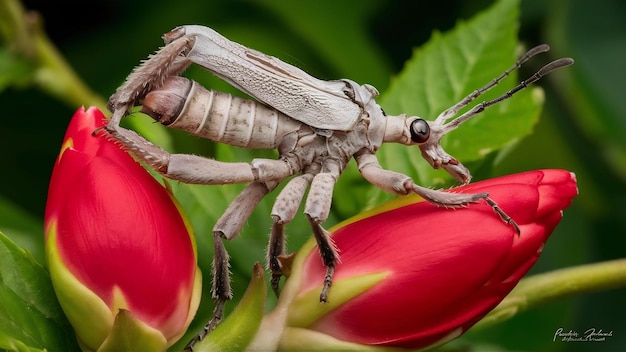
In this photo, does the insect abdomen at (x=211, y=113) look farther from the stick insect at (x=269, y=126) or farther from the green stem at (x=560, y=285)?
the green stem at (x=560, y=285)

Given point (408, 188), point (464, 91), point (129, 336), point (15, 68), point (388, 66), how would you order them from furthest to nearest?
point (388, 66)
point (15, 68)
point (464, 91)
point (408, 188)
point (129, 336)

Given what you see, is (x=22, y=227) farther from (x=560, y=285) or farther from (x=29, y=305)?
(x=560, y=285)

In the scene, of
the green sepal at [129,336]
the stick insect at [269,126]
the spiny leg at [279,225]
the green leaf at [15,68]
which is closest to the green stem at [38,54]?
the green leaf at [15,68]

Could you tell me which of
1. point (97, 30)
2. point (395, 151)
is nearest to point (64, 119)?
point (97, 30)

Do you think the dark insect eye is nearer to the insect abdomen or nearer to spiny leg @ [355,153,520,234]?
spiny leg @ [355,153,520,234]

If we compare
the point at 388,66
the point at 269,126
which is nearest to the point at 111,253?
the point at 269,126

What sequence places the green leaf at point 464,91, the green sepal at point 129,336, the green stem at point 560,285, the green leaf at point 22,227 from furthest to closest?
the green leaf at point 22,227 → the green leaf at point 464,91 → the green stem at point 560,285 → the green sepal at point 129,336
